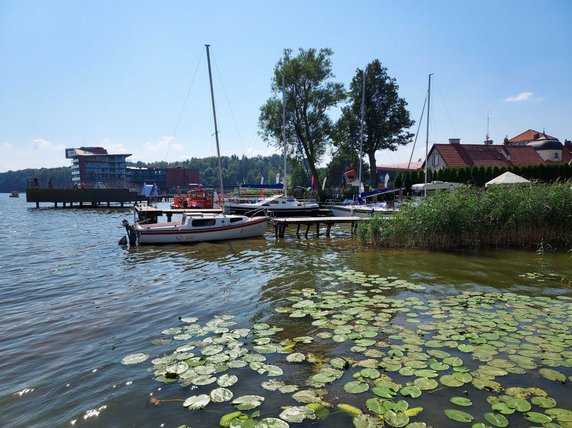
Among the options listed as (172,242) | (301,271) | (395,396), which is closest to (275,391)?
(395,396)

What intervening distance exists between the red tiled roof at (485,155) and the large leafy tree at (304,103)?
600 inches

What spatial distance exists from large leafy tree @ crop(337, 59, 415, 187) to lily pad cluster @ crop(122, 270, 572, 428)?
46362 mm

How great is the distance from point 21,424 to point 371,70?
185ft

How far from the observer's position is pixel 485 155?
167 feet

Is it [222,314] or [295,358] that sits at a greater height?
[295,358]

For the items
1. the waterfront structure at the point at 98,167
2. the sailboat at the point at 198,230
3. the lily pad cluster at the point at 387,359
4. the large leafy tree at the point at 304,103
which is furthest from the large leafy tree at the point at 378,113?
the waterfront structure at the point at 98,167

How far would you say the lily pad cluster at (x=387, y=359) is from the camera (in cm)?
509

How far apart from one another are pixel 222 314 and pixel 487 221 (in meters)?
14.8

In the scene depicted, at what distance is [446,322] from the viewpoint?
27.4 feet

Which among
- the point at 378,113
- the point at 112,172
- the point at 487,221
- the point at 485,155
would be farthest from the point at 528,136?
the point at 112,172

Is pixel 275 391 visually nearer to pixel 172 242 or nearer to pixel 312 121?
pixel 172 242

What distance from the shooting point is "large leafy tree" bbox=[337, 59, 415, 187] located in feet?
177

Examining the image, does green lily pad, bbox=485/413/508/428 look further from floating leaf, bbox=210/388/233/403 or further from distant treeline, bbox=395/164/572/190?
distant treeline, bbox=395/164/572/190

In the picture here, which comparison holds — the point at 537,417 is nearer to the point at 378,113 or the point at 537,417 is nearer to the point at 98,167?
the point at 378,113
